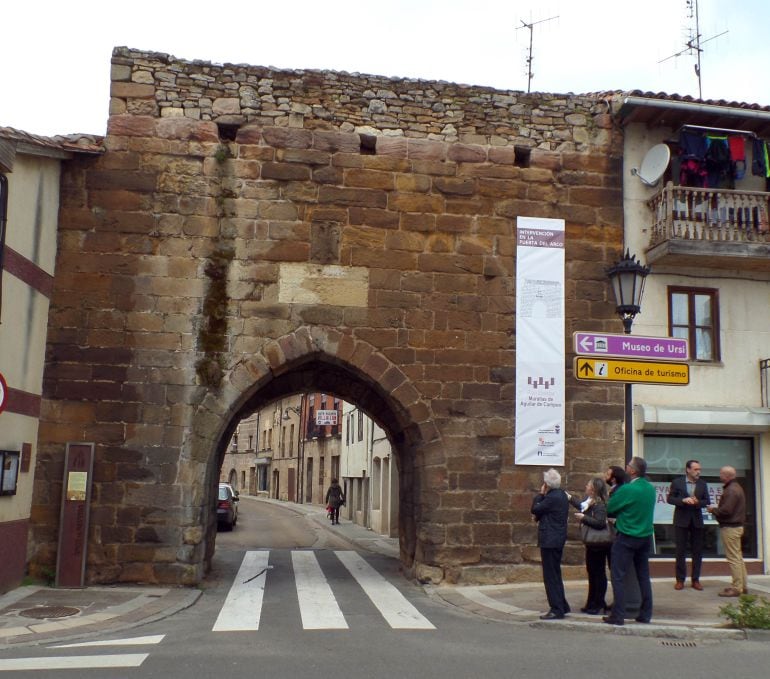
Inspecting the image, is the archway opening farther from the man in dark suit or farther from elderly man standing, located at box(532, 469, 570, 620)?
the man in dark suit

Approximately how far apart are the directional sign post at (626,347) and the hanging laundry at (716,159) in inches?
180

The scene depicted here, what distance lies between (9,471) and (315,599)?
3744mm

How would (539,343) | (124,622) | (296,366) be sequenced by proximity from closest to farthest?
(124,622), (296,366), (539,343)

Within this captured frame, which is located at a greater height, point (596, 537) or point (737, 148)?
point (737, 148)

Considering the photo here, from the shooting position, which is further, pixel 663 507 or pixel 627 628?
pixel 663 507

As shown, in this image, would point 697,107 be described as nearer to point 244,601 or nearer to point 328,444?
point 244,601

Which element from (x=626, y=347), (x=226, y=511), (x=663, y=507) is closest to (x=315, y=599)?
(x=626, y=347)

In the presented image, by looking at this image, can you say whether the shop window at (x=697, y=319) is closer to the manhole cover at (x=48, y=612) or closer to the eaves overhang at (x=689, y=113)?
the eaves overhang at (x=689, y=113)

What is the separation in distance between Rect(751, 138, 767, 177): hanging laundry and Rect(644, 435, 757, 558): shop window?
4.01m

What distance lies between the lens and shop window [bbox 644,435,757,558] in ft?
40.2

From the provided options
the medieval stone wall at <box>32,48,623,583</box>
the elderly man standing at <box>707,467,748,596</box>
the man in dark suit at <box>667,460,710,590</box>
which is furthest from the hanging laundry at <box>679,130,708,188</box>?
the elderly man standing at <box>707,467,748,596</box>

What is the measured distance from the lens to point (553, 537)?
8.52 m

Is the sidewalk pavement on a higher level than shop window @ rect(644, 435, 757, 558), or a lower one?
lower

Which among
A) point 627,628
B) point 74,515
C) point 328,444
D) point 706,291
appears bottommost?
point 627,628
